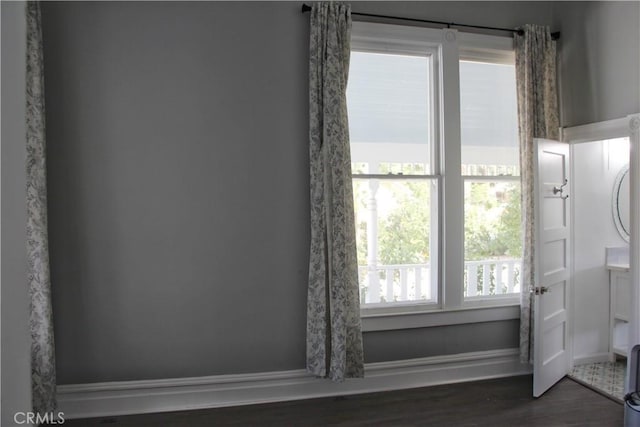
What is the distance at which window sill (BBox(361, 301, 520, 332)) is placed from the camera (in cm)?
345

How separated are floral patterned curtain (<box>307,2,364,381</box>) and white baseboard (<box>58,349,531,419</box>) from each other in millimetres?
225

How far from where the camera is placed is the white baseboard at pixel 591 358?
3939 millimetres

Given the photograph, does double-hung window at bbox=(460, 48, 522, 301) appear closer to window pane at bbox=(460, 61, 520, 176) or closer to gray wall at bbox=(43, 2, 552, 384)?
window pane at bbox=(460, 61, 520, 176)

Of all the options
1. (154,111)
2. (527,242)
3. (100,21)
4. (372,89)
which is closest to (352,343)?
(527,242)

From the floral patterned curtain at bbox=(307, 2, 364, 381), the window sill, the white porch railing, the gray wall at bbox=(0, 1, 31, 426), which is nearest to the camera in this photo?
the gray wall at bbox=(0, 1, 31, 426)

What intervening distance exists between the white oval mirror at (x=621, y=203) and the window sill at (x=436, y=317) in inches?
51.8

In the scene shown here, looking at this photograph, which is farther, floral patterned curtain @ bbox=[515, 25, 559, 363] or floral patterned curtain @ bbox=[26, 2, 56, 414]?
floral patterned curtain @ bbox=[515, 25, 559, 363]

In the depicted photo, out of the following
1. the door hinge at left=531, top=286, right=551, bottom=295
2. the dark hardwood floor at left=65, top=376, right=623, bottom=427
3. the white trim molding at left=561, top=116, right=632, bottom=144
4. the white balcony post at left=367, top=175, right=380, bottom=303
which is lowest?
the dark hardwood floor at left=65, top=376, right=623, bottom=427

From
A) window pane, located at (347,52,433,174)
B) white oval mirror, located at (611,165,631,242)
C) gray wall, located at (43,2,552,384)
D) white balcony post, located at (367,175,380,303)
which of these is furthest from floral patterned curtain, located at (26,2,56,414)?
white oval mirror, located at (611,165,631,242)

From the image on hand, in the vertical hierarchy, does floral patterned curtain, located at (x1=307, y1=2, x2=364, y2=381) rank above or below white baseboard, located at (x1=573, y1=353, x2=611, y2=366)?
above

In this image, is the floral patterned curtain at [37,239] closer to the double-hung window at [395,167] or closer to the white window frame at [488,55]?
the double-hung window at [395,167]

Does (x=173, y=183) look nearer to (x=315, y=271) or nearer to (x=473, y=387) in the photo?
(x=315, y=271)

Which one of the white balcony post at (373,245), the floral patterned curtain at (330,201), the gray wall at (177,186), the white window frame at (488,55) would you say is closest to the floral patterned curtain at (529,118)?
the white window frame at (488,55)

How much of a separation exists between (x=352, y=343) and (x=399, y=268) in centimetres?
71
